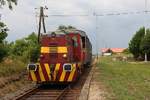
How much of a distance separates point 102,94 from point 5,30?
13.1 metres

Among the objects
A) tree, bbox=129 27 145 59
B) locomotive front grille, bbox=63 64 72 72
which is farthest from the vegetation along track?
tree, bbox=129 27 145 59

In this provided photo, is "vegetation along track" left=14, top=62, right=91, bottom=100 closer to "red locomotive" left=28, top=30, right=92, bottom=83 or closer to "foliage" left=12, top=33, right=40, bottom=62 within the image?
"red locomotive" left=28, top=30, right=92, bottom=83

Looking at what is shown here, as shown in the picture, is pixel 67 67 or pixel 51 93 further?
pixel 67 67

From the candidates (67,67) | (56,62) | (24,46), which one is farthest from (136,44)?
(67,67)

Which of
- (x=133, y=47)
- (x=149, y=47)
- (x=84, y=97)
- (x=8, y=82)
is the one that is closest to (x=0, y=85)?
(x=8, y=82)

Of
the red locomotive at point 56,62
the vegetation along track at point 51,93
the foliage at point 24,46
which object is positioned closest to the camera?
the vegetation along track at point 51,93

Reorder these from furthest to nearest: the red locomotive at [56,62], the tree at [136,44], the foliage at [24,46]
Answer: the tree at [136,44] < the foliage at [24,46] < the red locomotive at [56,62]

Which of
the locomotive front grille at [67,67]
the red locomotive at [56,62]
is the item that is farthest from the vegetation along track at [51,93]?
the locomotive front grille at [67,67]

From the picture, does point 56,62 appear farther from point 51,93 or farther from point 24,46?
point 24,46

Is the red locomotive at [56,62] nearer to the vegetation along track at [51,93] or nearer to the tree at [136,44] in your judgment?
the vegetation along track at [51,93]

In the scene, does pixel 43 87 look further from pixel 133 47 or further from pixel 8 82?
pixel 133 47

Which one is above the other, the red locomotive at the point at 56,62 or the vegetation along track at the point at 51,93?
the red locomotive at the point at 56,62

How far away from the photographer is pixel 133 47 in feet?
328

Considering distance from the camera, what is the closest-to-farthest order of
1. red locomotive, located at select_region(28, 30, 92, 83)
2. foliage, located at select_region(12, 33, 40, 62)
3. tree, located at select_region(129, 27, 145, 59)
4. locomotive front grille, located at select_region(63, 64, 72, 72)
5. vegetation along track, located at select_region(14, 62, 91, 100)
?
vegetation along track, located at select_region(14, 62, 91, 100) → locomotive front grille, located at select_region(63, 64, 72, 72) → red locomotive, located at select_region(28, 30, 92, 83) → foliage, located at select_region(12, 33, 40, 62) → tree, located at select_region(129, 27, 145, 59)
